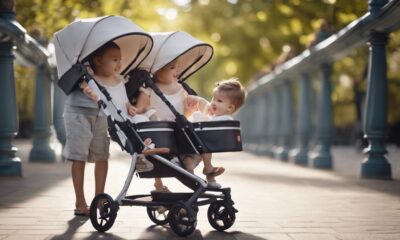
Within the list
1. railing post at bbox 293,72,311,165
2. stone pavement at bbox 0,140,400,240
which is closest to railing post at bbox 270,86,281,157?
railing post at bbox 293,72,311,165

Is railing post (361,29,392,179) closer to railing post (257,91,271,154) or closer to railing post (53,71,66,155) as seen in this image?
railing post (53,71,66,155)

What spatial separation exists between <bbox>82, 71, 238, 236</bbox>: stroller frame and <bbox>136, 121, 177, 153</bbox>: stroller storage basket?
5cm

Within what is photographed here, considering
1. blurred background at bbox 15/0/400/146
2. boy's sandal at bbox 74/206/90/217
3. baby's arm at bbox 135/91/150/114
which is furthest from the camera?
blurred background at bbox 15/0/400/146

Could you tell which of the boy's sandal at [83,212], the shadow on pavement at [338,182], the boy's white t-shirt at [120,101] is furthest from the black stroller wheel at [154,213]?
the shadow on pavement at [338,182]

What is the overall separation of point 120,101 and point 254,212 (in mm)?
1920

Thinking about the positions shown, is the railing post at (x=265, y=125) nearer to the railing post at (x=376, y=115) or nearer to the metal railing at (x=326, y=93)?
the metal railing at (x=326, y=93)

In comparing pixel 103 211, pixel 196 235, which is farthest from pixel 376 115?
pixel 103 211

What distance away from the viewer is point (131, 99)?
6.16 metres

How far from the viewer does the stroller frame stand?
5445 millimetres

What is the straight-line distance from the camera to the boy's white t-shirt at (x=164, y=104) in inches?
239

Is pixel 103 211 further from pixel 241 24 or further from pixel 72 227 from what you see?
pixel 241 24

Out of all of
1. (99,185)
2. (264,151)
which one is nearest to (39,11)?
(264,151)

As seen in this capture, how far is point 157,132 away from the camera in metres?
5.57

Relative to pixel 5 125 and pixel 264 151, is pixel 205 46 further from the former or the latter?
pixel 264 151
